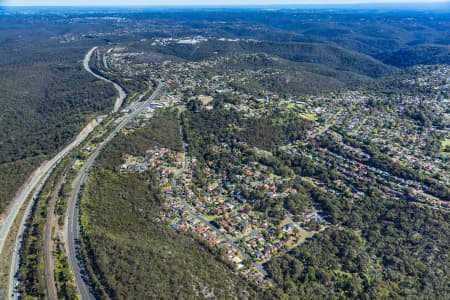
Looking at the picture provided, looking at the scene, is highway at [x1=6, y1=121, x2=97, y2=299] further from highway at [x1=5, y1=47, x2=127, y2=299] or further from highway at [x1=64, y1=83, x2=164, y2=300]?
highway at [x1=64, y1=83, x2=164, y2=300]

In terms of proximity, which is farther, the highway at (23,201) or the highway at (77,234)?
the highway at (23,201)

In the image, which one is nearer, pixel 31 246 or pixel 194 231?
pixel 31 246

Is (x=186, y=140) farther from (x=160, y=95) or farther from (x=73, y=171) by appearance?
(x=160, y=95)

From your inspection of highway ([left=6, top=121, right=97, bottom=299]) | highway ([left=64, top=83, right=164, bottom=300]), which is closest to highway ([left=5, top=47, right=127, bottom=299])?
highway ([left=6, top=121, right=97, bottom=299])

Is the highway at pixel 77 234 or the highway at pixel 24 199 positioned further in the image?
the highway at pixel 24 199

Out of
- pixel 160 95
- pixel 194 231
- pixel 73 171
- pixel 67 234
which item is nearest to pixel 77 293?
pixel 67 234

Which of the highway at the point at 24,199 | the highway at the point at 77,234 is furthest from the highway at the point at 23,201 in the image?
the highway at the point at 77,234

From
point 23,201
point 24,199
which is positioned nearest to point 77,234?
point 23,201

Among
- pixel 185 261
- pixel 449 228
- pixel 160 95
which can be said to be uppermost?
pixel 160 95

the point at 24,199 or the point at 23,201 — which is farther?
the point at 24,199

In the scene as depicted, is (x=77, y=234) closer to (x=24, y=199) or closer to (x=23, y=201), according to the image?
(x=23, y=201)

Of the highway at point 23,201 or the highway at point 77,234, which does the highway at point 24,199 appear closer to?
the highway at point 23,201
